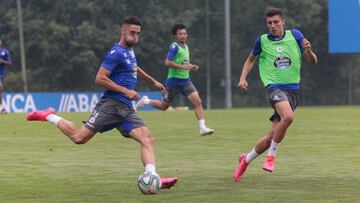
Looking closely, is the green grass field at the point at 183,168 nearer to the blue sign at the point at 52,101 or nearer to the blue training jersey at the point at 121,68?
the blue training jersey at the point at 121,68

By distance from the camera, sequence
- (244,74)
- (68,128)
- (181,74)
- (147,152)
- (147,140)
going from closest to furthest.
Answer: (147,152) < (147,140) < (68,128) < (244,74) < (181,74)

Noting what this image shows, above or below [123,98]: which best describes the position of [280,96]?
below

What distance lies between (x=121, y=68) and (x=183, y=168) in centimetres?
255

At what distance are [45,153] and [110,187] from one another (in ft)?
14.7

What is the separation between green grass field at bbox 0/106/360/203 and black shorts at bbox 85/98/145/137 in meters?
0.67

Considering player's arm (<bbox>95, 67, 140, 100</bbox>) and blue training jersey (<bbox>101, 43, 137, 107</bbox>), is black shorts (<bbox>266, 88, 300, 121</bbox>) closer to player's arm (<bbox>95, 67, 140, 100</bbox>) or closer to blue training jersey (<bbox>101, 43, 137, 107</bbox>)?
blue training jersey (<bbox>101, 43, 137, 107</bbox>)

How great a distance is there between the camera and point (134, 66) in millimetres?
9883

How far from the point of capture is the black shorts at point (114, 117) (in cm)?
974

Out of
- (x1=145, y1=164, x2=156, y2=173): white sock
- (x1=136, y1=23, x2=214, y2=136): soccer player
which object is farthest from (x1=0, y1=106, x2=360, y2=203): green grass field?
(x1=136, y1=23, x2=214, y2=136): soccer player

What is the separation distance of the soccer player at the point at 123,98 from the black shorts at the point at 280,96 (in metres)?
1.84

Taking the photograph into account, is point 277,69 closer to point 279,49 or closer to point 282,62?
point 282,62

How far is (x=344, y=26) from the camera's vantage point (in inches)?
1191

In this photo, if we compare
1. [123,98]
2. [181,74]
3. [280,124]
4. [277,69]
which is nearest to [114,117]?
[123,98]

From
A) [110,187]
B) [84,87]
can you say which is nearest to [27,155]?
[110,187]
